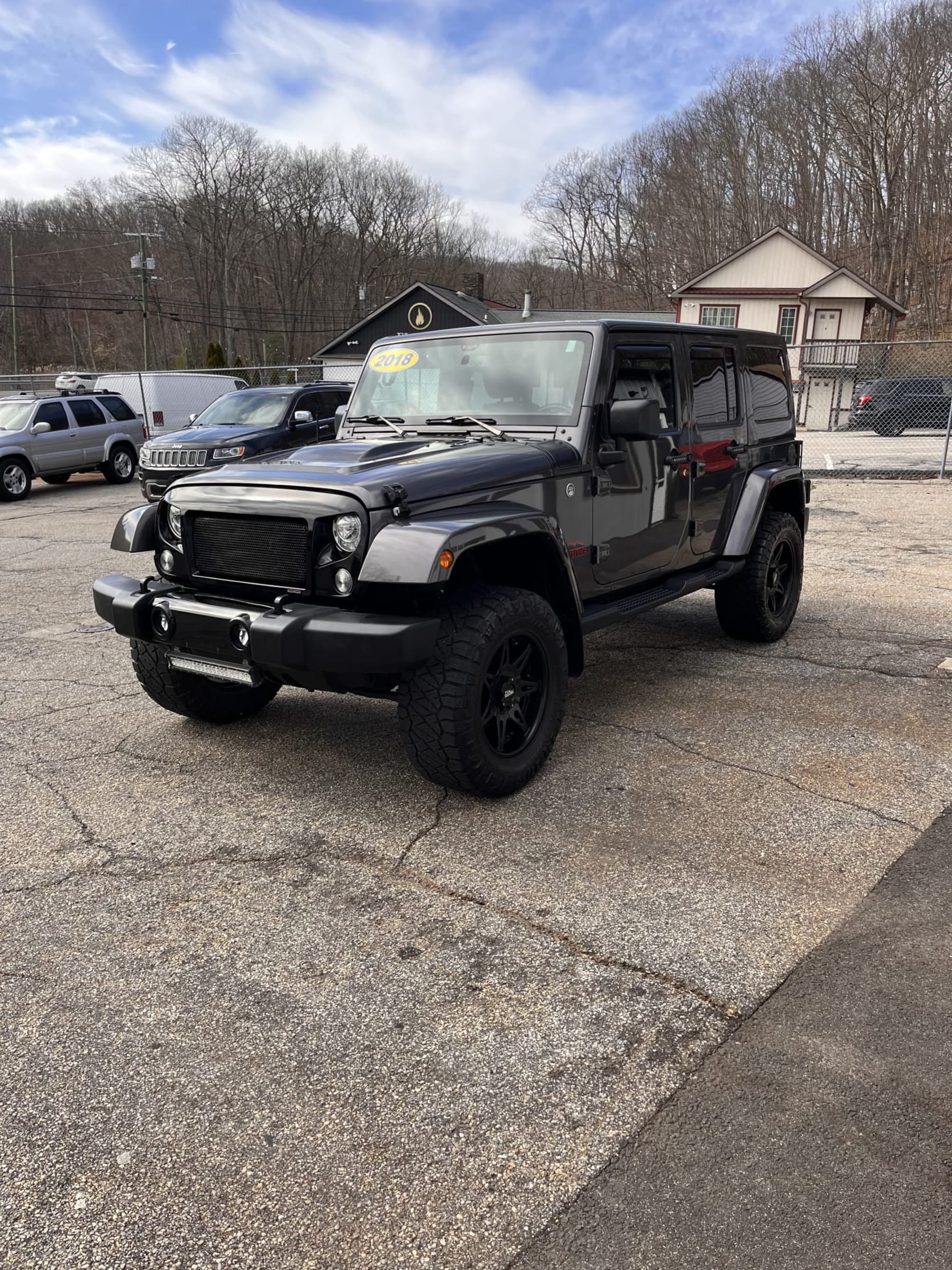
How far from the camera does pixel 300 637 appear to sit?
3396mm

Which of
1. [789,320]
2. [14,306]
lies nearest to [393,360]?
[789,320]

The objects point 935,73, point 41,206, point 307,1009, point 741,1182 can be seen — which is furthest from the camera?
point 41,206

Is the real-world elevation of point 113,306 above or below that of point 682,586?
above

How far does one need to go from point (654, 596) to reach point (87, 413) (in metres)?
15.4

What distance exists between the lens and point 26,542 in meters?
11.3

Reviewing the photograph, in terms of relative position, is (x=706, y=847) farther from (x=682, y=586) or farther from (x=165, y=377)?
(x=165, y=377)

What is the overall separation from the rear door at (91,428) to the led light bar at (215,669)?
48.7 feet

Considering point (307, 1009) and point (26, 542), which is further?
point (26, 542)

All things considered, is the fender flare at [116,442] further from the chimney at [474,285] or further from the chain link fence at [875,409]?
the chimney at [474,285]

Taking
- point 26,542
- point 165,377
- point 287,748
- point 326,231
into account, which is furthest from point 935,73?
point 287,748

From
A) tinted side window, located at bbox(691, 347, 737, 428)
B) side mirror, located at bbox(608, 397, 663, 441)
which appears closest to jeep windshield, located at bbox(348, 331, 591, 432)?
side mirror, located at bbox(608, 397, 663, 441)

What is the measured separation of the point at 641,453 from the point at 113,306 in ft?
230

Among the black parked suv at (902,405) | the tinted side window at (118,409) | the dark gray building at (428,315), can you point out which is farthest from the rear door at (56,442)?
the dark gray building at (428,315)

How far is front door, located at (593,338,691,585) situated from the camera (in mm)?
4508
